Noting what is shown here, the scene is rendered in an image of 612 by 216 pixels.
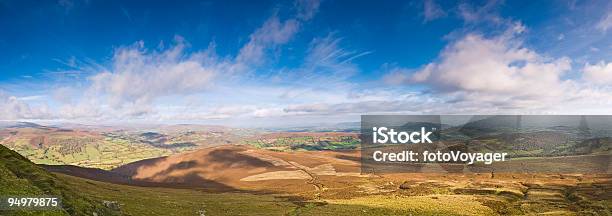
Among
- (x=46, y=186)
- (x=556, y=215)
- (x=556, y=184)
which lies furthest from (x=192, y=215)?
(x=556, y=184)

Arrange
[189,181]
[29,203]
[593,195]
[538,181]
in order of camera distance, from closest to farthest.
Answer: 1. [29,203]
2. [593,195]
3. [538,181]
4. [189,181]

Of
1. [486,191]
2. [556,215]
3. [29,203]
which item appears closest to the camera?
[29,203]

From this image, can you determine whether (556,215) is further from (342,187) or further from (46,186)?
(46,186)

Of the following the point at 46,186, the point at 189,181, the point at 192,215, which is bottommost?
the point at 189,181

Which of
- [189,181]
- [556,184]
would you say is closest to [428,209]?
[556,184]

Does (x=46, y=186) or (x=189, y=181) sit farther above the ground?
(x=46, y=186)

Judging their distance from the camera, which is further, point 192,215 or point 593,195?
point 593,195

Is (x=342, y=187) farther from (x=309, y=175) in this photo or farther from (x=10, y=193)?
(x=10, y=193)
